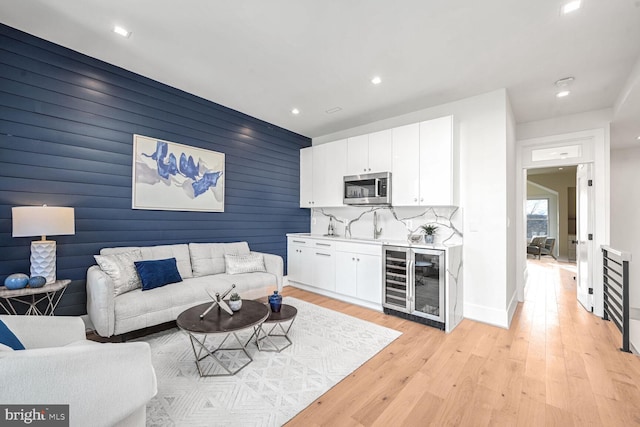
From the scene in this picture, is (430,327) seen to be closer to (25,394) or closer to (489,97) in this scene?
(489,97)

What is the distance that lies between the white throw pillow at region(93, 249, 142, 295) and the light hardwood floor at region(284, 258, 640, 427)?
2151 millimetres

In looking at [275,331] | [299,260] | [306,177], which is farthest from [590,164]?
[275,331]

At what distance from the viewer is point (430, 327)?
323 centimetres

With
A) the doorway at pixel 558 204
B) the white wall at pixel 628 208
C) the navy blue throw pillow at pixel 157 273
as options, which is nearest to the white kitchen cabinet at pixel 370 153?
the navy blue throw pillow at pixel 157 273

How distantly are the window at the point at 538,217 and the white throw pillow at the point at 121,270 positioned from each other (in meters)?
12.8

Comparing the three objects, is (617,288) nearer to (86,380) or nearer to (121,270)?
(86,380)

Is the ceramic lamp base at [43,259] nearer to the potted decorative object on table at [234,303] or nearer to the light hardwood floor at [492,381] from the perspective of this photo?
the potted decorative object on table at [234,303]

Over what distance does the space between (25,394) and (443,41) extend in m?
3.44

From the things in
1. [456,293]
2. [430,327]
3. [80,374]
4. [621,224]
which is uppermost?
[621,224]

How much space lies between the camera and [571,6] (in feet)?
6.59

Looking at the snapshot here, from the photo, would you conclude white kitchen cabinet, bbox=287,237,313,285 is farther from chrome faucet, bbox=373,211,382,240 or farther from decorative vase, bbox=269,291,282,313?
decorative vase, bbox=269,291,282,313

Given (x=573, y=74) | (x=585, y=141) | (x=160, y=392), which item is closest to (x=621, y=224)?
(x=585, y=141)
